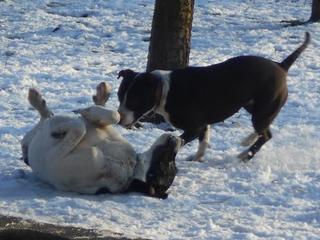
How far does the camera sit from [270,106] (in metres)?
6.97

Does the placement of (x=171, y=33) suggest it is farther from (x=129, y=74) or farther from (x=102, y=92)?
(x=102, y=92)

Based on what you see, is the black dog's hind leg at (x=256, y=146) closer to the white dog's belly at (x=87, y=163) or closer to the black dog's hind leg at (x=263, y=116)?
the black dog's hind leg at (x=263, y=116)

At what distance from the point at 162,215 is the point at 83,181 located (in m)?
0.64

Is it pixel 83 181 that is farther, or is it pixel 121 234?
pixel 83 181

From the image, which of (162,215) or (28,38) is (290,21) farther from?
(162,215)

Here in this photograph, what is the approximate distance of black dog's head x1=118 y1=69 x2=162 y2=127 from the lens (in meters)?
6.48

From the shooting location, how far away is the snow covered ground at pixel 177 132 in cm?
499

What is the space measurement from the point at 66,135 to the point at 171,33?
299 cm

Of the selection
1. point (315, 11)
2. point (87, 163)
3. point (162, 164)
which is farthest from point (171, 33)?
point (315, 11)

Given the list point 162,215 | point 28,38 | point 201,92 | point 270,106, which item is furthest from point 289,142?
point 28,38

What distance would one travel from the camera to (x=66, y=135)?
542 centimetres

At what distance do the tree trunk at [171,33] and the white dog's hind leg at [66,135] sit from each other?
2.82 m

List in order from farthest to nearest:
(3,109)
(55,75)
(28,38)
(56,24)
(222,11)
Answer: (222,11) → (56,24) → (28,38) → (55,75) → (3,109)

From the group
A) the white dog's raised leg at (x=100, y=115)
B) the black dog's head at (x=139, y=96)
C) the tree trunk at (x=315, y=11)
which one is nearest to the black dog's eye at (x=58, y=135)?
the white dog's raised leg at (x=100, y=115)
